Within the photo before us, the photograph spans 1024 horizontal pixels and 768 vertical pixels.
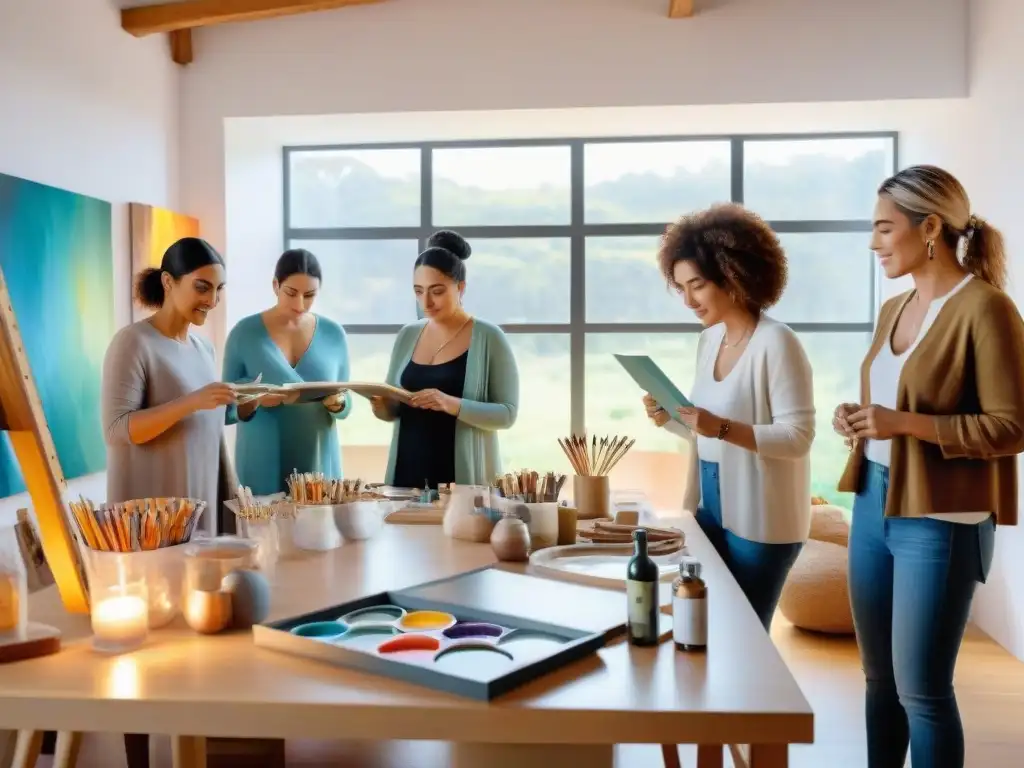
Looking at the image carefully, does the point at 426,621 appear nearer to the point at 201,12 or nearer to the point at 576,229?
the point at 201,12

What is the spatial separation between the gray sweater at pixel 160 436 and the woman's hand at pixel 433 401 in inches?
27.7

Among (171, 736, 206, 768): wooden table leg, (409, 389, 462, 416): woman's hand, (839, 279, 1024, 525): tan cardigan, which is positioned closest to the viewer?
(171, 736, 206, 768): wooden table leg

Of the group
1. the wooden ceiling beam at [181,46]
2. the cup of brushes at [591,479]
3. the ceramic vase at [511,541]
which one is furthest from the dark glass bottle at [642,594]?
the wooden ceiling beam at [181,46]

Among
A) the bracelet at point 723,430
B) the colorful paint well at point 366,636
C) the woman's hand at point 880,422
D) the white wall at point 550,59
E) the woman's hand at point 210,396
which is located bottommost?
the colorful paint well at point 366,636

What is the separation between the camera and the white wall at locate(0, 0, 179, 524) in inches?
131

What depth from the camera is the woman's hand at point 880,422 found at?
188cm

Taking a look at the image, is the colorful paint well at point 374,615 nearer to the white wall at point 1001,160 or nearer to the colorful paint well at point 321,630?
the colorful paint well at point 321,630

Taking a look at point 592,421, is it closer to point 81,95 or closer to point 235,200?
point 235,200

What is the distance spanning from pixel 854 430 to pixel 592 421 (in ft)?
11.6

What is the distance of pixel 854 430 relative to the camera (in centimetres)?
196

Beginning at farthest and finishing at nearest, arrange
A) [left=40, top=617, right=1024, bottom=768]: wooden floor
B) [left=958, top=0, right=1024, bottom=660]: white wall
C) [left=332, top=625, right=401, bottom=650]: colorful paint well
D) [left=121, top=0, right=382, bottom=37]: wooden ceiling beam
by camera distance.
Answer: [left=121, top=0, right=382, bottom=37]: wooden ceiling beam
[left=958, top=0, right=1024, bottom=660]: white wall
[left=40, top=617, right=1024, bottom=768]: wooden floor
[left=332, top=625, right=401, bottom=650]: colorful paint well

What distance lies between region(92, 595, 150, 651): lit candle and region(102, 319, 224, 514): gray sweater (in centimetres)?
109

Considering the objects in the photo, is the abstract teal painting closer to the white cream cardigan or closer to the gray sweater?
the gray sweater

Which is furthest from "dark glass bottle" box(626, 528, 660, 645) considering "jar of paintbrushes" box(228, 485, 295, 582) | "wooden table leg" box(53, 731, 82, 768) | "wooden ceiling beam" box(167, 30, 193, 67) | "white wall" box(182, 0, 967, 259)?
"wooden ceiling beam" box(167, 30, 193, 67)
